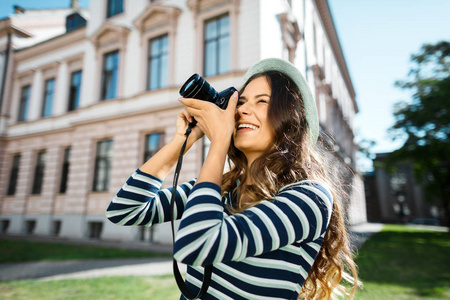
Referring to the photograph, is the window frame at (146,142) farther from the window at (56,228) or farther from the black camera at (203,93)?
the black camera at (203,93)

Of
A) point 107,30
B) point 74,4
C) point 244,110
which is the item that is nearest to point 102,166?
point 107,30

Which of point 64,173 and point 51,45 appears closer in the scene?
point 64,173

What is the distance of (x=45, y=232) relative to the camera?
1217 cm

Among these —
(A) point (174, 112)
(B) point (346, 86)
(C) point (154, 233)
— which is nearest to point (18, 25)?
(A) point (174, 112)

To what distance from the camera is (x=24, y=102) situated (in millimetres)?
15312

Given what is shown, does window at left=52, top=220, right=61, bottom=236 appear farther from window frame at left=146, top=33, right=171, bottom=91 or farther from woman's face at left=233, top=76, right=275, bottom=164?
woman's face at left=233, top=76, right=275, bottom=164

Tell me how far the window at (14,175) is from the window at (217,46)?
1209 centimetres

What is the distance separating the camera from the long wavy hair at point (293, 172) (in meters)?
1.13

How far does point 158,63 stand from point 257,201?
10698mm

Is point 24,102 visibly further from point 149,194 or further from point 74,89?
point 149,194

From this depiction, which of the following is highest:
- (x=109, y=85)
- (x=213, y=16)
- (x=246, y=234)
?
(x=213, y=16)

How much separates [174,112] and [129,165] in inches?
107

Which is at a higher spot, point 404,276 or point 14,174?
point 14,174

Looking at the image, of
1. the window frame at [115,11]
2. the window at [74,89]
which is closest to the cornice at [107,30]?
the window frame at [115,11]
